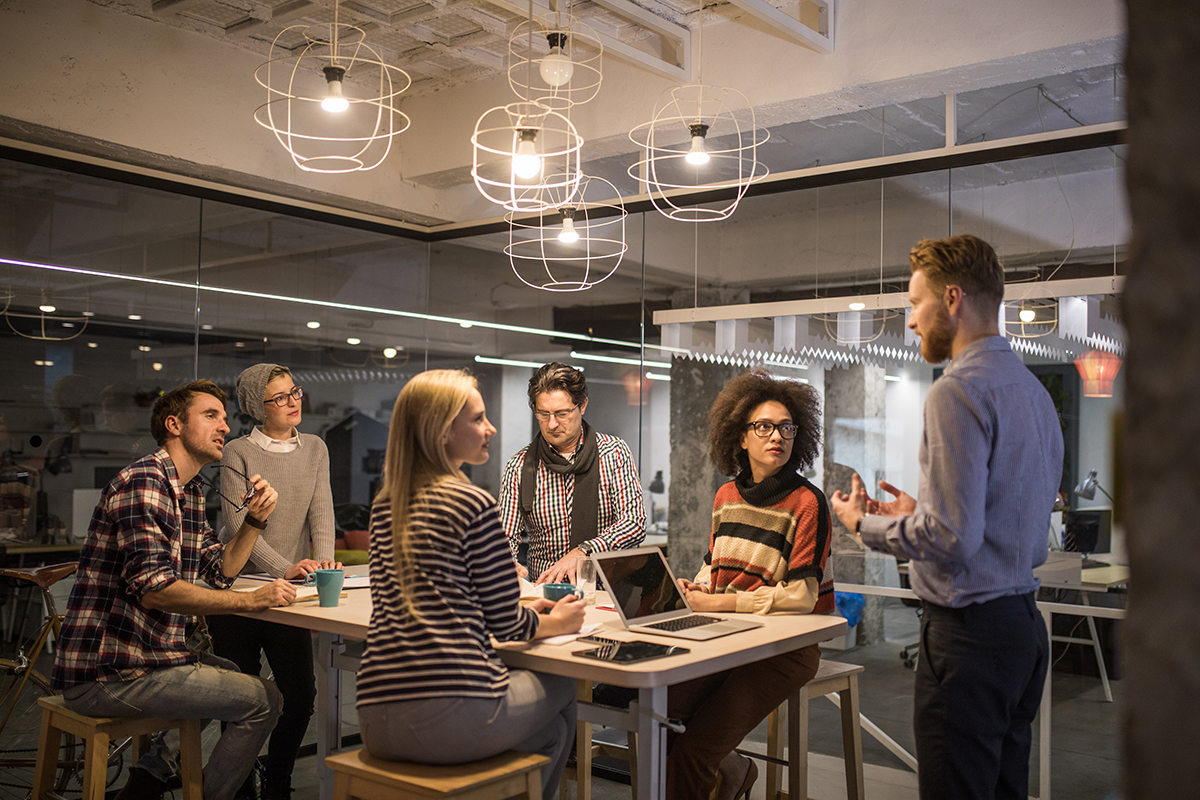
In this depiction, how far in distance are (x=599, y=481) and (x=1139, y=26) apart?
3.03 metres

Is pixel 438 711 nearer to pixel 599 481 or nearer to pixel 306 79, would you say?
pixel 599 481

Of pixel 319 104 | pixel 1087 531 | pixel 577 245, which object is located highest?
pixel 319 104

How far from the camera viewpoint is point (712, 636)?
2.43 metres

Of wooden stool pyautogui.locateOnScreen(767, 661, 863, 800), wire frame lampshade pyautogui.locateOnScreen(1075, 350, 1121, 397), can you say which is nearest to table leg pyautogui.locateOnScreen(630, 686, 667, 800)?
wooden stool pyautogui.locateOnScreen(767, 661, 863, 800)

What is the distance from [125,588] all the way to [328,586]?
0.59 m

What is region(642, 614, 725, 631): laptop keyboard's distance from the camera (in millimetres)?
2570

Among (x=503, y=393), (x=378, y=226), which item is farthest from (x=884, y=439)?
(x=378, y=226)

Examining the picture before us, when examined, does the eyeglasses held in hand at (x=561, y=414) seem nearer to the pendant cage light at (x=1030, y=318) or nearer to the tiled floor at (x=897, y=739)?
the tiled floor at (x=897, y=739)

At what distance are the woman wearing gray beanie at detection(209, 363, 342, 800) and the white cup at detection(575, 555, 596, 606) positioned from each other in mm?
1333

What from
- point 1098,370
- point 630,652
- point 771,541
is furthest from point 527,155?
point 1098,370

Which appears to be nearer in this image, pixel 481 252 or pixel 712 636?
pixel 712 636

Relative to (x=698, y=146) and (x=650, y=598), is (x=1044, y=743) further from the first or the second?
(x=698, y=146)

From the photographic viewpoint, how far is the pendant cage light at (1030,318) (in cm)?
397

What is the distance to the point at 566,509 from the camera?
12.0 feet
